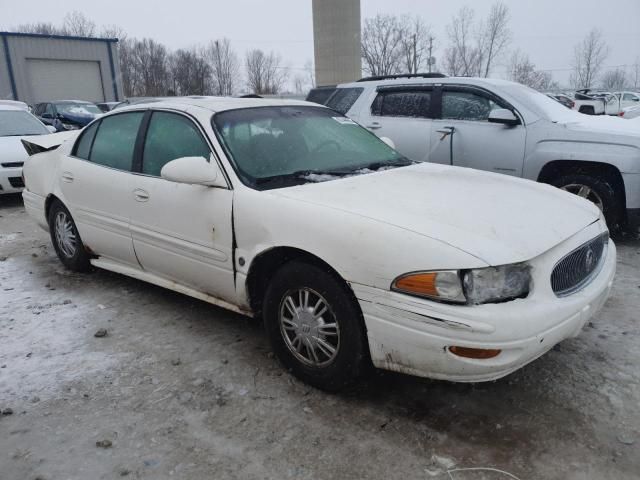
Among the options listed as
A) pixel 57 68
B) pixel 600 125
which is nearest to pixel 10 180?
pixel 600 125

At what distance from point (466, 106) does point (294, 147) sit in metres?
3.33

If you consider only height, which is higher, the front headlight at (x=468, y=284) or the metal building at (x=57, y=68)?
the metal building at (x=57, y=68)

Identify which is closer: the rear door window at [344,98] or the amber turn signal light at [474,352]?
the amber turn signal light at [474,352]

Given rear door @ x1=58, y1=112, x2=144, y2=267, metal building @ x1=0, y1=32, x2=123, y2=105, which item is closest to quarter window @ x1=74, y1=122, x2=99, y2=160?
rear door @ x1=58, y1=112, x2=144, y2=267

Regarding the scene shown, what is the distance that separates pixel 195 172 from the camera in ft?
10.3

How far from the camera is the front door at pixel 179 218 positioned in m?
3.20

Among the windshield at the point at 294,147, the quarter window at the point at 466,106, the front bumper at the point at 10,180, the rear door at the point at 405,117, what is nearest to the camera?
the windshield at the point at 294,147

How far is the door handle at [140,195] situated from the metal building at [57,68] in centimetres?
3457

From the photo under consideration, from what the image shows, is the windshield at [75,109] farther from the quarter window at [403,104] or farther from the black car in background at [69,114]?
the quarter window at [403,104]

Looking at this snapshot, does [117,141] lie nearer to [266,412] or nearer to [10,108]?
[266,412]

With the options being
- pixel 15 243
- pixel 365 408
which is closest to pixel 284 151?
pixel 365 408

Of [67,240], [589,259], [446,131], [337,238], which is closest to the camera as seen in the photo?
[337,238]

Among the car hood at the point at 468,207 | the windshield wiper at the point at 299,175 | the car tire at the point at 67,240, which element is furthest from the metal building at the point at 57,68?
the car hood at the point at 468,207

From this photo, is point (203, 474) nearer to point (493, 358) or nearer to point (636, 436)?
point (493, 358)
